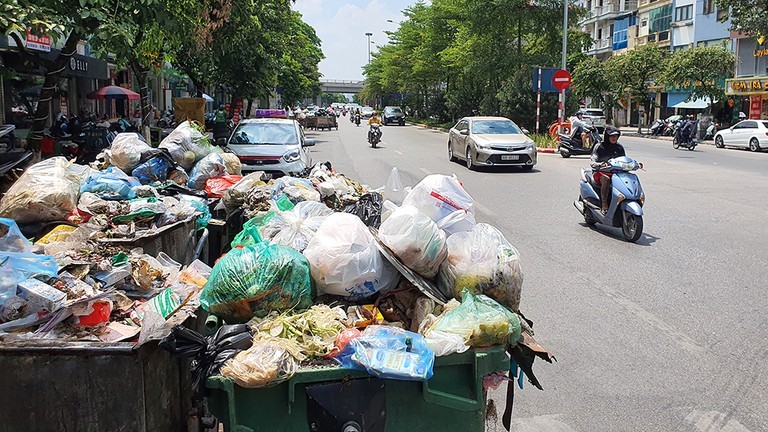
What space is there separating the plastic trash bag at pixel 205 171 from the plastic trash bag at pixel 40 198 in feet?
6.80

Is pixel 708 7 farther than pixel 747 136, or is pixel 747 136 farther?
pixel 708 7

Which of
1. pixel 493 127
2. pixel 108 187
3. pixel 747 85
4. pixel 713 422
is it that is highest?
pixel 747 85

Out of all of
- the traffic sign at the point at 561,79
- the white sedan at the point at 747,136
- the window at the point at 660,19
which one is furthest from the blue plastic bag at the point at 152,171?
the window at the point at 660,19

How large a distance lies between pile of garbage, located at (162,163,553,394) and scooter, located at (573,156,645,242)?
18.8 feet

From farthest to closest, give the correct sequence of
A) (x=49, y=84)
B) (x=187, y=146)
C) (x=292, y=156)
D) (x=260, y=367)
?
(x=292, y=156) < (x=49, y=84) < (x=187, y=146) < (x=260, y=367)

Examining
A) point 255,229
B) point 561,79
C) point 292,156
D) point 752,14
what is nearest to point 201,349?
point 255,229

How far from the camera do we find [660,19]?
5484 cm

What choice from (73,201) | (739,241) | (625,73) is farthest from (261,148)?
(625,73)

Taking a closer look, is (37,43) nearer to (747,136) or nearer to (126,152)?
(126,152)

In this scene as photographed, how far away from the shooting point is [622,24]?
63.1 metres

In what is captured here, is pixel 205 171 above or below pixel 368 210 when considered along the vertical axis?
above

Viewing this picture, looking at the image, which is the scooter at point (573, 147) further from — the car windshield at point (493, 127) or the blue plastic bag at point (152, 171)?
the blue plastic bag at point (152, 171)

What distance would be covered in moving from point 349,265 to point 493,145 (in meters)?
15.3

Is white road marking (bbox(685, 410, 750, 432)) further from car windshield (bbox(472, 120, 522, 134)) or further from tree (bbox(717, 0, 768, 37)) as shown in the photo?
tree (bbox(717, 0, 768, 37))
